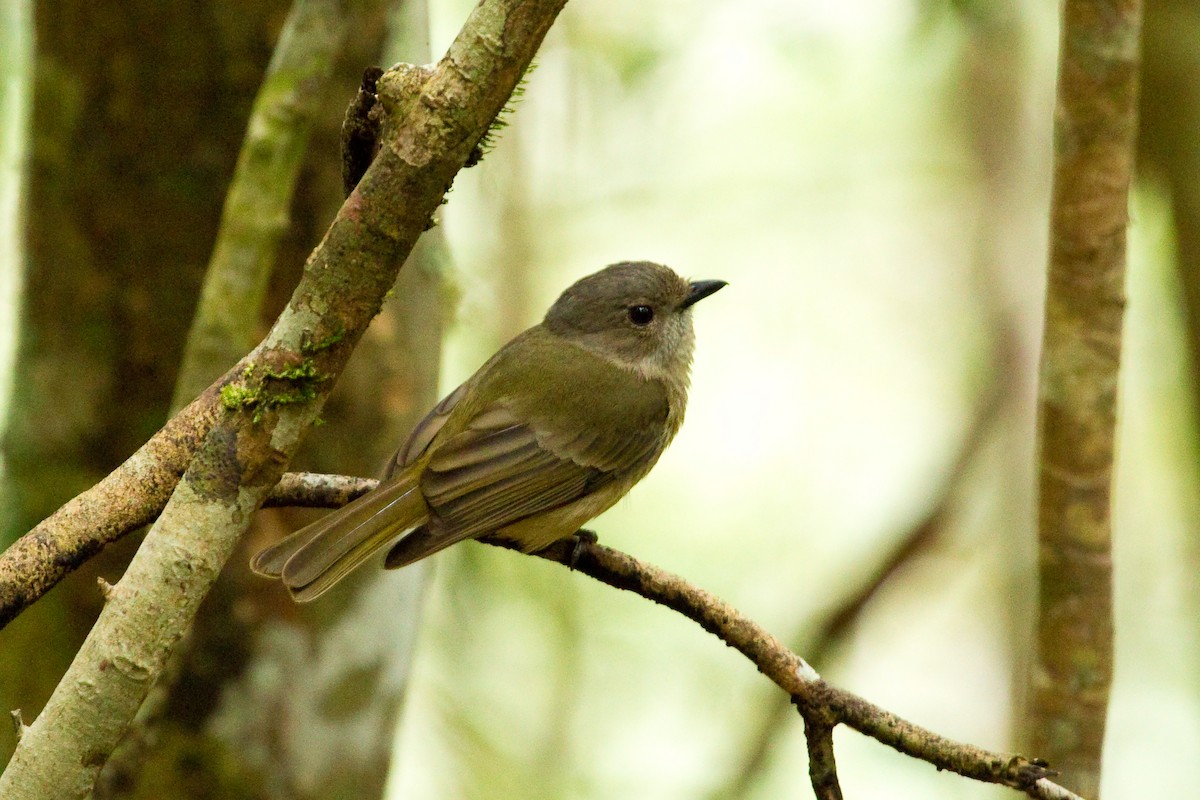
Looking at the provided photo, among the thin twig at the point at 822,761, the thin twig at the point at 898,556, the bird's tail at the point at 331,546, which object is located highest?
the thin twig at the point at 898,556

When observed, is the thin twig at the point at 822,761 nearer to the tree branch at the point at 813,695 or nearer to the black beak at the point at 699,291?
the tree branch at the point at 813,695

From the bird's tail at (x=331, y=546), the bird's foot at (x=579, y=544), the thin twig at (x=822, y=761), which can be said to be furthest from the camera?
the bird's foot at (x=579, y=544)

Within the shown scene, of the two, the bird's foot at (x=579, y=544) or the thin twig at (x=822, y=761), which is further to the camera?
the bird's foot at (x=579, y=544)

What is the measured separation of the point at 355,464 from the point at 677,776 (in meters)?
3.30

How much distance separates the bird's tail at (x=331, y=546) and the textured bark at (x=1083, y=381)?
1885 millimetres

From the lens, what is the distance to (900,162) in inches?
311

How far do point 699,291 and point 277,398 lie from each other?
2.68 m

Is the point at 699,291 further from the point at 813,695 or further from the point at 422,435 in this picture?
the point at 813,695

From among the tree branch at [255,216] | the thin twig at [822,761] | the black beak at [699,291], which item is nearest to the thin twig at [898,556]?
the black beak at [699,291]

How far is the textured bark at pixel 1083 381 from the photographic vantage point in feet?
11.4

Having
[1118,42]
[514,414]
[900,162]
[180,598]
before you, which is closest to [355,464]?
[514,414]

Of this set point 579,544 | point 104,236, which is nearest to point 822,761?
point 579,544

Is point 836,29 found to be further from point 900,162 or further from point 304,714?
point 304,714

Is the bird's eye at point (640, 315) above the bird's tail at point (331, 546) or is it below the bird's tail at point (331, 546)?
above
